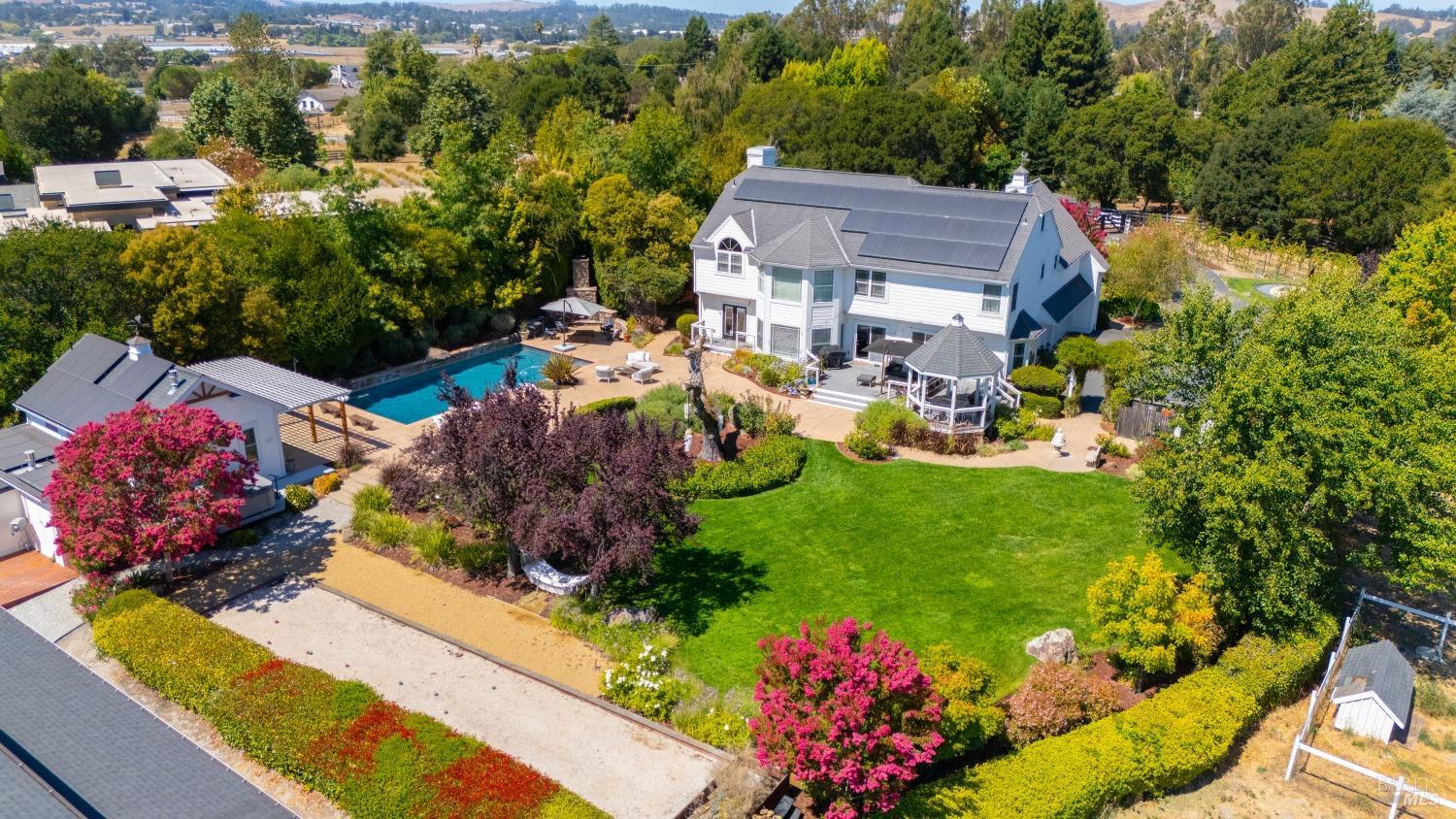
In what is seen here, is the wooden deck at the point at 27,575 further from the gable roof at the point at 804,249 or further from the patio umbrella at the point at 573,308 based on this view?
the gable roof at the point at 804,249

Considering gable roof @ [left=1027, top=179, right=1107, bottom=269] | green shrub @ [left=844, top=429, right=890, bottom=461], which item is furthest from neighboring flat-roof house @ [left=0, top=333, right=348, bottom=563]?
gable roof @ [left=1027, top=179, right=1107, bottom=269]

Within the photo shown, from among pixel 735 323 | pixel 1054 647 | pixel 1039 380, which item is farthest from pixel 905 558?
pixel 735 323

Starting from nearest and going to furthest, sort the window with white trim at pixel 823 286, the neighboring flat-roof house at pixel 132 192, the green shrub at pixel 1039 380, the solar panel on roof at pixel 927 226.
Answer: the green shrub at pixel 1039 380 < the solar panel on roof at pixel 927 226 < the window with white trim at pixel 823 286 < the neighboring flat-roof house at pixel 132 192

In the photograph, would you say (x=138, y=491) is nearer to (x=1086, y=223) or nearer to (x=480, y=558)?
(x=480, y=558)

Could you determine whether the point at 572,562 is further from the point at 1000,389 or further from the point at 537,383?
the point at 1000,389

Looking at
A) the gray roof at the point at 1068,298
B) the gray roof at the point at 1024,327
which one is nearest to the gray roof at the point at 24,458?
the gray roof at the point at 1024,327
